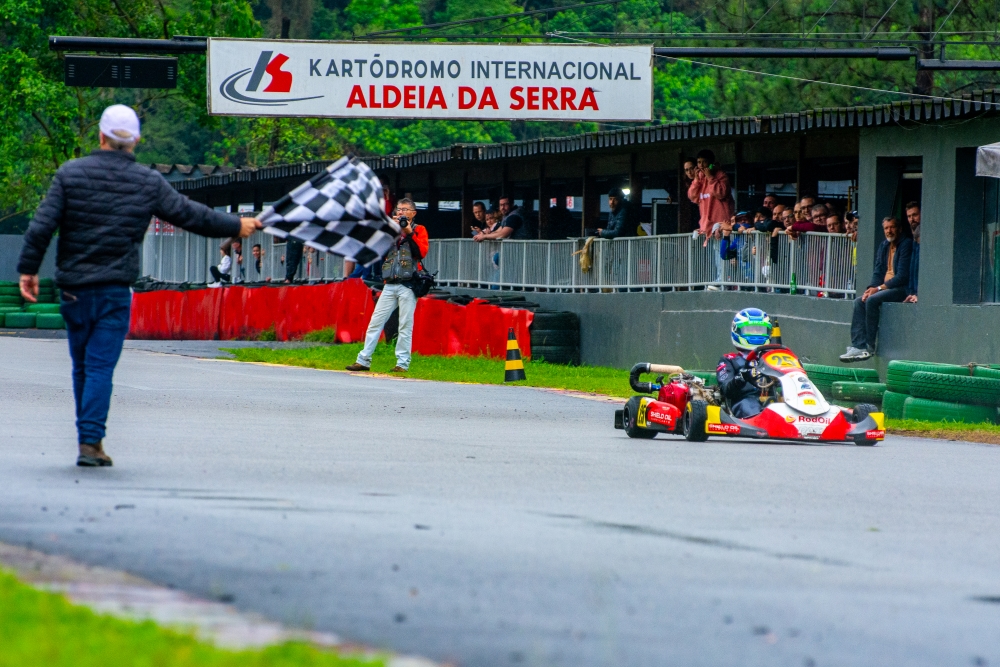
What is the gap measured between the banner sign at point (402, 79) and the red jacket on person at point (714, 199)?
9.44 feet

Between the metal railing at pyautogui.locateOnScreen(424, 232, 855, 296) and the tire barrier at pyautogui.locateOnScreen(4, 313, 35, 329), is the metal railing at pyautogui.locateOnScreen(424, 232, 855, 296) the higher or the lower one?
the higher one

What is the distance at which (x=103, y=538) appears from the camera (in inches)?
260

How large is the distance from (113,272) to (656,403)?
560 cm

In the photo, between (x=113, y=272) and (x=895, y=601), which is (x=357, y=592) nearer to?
(x=895, y=601)

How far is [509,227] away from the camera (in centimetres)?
2941

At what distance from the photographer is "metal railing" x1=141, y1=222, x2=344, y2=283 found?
35.0m

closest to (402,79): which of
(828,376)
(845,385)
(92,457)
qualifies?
(828,376)

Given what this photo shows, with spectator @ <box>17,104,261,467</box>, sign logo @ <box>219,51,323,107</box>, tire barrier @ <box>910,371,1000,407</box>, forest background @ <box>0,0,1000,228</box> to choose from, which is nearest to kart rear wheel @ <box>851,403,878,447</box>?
tire barrier @ <box>910,371,1000,407</box>

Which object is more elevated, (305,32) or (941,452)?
(305,32)

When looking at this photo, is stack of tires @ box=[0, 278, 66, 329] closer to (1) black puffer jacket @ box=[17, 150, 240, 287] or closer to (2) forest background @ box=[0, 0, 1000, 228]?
(2) forest background @ box=[0, 0, 1000, 228]

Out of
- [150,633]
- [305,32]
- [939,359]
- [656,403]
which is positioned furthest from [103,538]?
[305,32]

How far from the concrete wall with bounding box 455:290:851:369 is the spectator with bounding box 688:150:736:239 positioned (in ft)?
3.50

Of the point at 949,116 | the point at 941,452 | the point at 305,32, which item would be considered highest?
the point at 305,32

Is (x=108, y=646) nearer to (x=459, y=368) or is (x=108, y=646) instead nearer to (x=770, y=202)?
(x=459, y=368)
